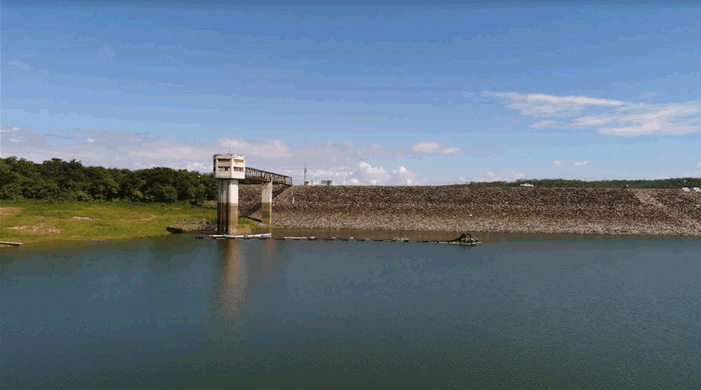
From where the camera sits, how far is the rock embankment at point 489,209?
79562mm

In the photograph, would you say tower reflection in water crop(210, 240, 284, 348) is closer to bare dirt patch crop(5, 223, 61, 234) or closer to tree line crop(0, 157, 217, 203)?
bare dirt patch crop(5, 223, 61, 234)

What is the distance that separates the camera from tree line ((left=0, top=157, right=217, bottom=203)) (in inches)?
3580

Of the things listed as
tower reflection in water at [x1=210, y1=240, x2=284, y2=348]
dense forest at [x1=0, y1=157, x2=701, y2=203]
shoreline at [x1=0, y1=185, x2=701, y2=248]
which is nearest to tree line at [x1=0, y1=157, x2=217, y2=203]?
dense forest at [x1=0, y1=157, x2=701, y2=203]

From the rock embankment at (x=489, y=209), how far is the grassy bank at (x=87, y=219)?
16.8 metres

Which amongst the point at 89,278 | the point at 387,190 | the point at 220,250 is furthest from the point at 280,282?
the point at 387,190

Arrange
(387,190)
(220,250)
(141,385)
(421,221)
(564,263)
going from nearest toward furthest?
(141,385) → (564,263) → (220,250) → (421,221) → (387,190)

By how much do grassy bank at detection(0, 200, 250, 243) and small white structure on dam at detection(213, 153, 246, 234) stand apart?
32.2 ft

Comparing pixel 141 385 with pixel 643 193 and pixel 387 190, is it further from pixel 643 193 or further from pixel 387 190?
pixel 643 193

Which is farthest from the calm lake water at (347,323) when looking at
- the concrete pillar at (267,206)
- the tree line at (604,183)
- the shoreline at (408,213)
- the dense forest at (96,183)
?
the tree line at (604,183)

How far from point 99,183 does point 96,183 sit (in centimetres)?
110

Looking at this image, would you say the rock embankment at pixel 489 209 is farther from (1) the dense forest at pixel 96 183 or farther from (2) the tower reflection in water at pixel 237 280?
(2) the tower reflection in water at pixel 237 280

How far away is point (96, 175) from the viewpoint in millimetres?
107625

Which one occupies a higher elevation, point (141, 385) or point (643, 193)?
point (643, 193)

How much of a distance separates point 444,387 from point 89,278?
106ft
